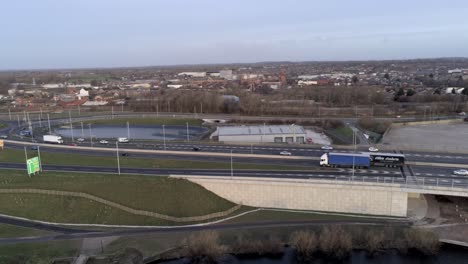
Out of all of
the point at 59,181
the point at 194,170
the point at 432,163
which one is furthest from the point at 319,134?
the point at 59,181

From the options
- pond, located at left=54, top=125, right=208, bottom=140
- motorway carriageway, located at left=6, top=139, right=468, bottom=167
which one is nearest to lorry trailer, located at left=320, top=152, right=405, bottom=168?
motorway carriageway, located at left=6, top=139, right=468, bottom=167

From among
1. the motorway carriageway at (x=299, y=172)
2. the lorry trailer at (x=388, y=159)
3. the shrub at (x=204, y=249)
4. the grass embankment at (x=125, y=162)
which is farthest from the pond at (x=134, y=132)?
the shrub at (x=204, y=249)

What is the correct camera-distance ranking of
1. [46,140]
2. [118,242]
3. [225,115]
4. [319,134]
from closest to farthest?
[118,242], [46,140], [319,134], [225,115]

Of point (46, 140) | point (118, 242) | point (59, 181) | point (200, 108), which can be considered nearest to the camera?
point (118, 242)

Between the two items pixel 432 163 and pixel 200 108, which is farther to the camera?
pixel 200 108

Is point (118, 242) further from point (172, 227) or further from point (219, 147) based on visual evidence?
point (219, 147)

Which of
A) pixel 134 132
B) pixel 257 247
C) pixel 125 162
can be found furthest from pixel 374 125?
pixel 257 247

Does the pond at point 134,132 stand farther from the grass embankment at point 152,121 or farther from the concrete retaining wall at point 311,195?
the concrete retaining wall at point 311,195
